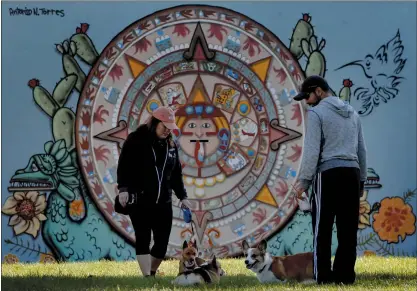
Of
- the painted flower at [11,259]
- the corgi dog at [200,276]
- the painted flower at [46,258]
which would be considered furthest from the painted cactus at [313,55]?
the painted flower at [11,259]

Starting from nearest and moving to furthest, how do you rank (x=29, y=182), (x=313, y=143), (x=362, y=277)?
(x=313, y=143), (x=362, y=277), (x=29, y=182)

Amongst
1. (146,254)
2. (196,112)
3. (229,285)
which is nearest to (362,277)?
(229,285)

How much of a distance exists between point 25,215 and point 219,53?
2.67m

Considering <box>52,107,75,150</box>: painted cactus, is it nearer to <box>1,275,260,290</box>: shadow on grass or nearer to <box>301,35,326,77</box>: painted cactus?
<box>1,275,260,290</box>: shadow on grass

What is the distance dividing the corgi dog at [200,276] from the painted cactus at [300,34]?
3129mm

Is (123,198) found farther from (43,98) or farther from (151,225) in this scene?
(43,98)

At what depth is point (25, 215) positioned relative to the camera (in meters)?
10.4

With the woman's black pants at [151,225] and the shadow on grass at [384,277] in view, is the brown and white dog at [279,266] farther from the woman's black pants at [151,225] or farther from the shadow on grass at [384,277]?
the woman's black pants at [151,225]

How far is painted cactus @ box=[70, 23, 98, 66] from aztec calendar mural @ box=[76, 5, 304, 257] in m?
0.10

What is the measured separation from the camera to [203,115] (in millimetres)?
10422

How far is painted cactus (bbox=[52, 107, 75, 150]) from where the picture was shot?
34.1 ft

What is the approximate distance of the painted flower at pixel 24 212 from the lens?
34.0 ft

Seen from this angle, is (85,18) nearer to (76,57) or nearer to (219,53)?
(76,57)

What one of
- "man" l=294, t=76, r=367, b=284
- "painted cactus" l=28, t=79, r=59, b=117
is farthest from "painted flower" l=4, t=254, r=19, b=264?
"man" l=294, t=76, r=367, b=284
